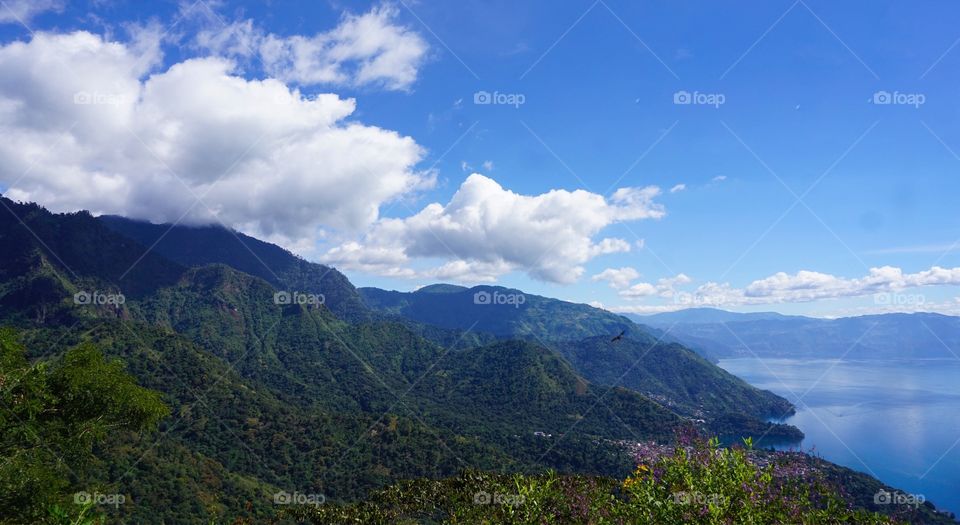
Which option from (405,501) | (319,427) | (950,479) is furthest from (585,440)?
(405,501)

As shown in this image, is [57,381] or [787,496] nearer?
[787,496]

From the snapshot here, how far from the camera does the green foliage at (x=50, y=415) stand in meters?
15.5

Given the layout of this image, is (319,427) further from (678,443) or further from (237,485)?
(678,443)

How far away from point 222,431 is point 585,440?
4251 inches

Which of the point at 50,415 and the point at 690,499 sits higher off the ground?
the point at 690,499

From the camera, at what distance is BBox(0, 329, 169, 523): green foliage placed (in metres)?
15.5

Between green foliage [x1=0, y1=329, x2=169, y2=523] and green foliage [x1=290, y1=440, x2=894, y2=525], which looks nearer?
green foliage [x1=290, y1=440, x2=894, y2=525]

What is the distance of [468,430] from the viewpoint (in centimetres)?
16925

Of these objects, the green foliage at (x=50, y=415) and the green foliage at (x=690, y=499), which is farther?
the green foliage at (x=50, y=415)

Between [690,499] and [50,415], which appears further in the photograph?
[50,415]

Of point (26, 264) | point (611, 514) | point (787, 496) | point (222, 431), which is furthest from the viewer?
point (26, 264)

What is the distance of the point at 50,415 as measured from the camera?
18328mm

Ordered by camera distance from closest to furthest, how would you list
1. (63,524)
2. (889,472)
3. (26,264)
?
1. (63,524)
2. (889,472)
3. (26,264)

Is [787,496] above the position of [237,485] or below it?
above
